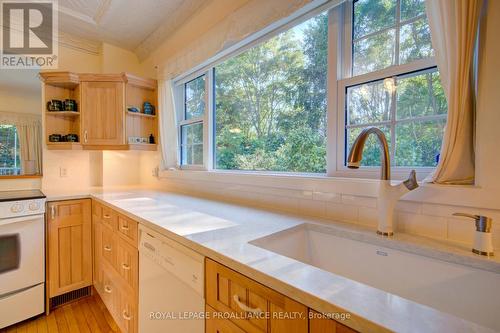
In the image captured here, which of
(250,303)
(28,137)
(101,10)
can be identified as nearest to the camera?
(250,303)

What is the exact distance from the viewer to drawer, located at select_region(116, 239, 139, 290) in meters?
1.33

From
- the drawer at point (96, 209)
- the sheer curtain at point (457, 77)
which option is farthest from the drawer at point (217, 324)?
the drawer at point (96, 209)

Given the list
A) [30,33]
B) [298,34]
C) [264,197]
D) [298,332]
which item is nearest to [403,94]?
[298,34]

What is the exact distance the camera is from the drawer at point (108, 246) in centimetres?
164

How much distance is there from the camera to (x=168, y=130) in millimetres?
2486

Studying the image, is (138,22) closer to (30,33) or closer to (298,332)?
(30,33)

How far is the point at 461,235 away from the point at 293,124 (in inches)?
39.8

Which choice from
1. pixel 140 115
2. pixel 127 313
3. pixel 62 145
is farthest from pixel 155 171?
pixel 127 313

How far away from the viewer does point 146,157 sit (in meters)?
2.91

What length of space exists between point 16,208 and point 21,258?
38 cm

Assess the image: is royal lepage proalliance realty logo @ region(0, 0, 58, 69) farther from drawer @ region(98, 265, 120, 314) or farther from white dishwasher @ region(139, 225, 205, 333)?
white dishwasher @ region(139, 225, 205, 333)

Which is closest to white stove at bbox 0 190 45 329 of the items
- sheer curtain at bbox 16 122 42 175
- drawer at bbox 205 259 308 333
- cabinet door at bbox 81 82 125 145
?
cabinet door at bbox 81 82 125 145

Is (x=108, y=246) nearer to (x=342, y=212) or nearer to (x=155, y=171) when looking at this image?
(x=155, y=171)

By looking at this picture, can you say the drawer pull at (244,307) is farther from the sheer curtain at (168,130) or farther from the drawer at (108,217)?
the sheer curtain at (168,130)
